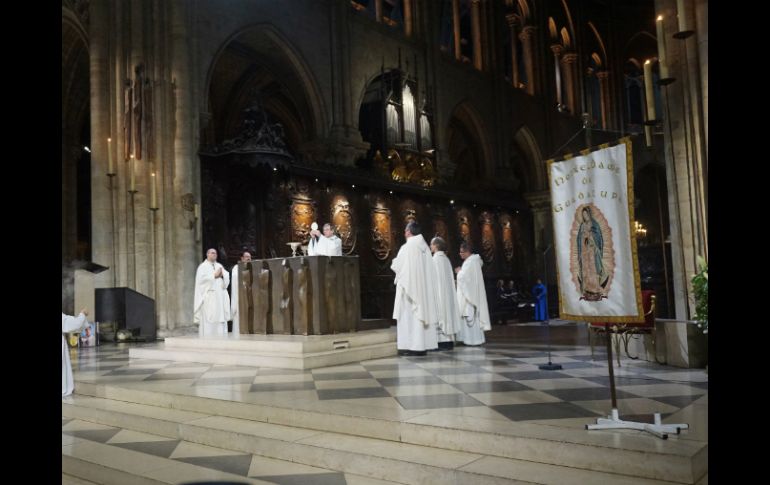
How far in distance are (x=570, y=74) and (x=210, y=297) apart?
2398 centimetres

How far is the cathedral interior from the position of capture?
4.41 metres

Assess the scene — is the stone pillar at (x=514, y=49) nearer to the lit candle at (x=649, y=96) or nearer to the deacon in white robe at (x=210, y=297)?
the deacon in white robe at (x=210, y=297)

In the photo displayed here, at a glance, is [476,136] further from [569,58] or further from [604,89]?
[604,89]

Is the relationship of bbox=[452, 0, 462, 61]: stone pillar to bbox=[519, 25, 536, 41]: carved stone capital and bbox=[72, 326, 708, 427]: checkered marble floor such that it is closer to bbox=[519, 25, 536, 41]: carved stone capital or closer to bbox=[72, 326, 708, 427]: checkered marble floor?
bbox=[519, 25, 536, 41]: carved stone capital

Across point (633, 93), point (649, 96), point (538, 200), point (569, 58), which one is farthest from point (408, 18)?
point (649, 96)

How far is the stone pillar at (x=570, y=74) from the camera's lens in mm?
30078

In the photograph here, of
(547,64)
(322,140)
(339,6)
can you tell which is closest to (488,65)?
(547,64)

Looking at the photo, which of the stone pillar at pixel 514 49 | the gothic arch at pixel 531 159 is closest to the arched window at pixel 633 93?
the gothic arch at pixel 531 159

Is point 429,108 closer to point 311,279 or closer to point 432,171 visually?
point 432,171

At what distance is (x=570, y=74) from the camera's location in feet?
98.7

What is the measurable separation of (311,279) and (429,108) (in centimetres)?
1294

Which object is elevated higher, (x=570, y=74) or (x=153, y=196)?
(x=570, y=74)

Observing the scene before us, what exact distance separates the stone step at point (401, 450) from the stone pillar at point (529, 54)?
25162mm

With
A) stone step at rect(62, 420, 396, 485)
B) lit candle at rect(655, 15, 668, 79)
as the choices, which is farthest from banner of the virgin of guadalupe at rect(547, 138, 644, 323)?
lit candle at rect(655, 15, 668, 79)
